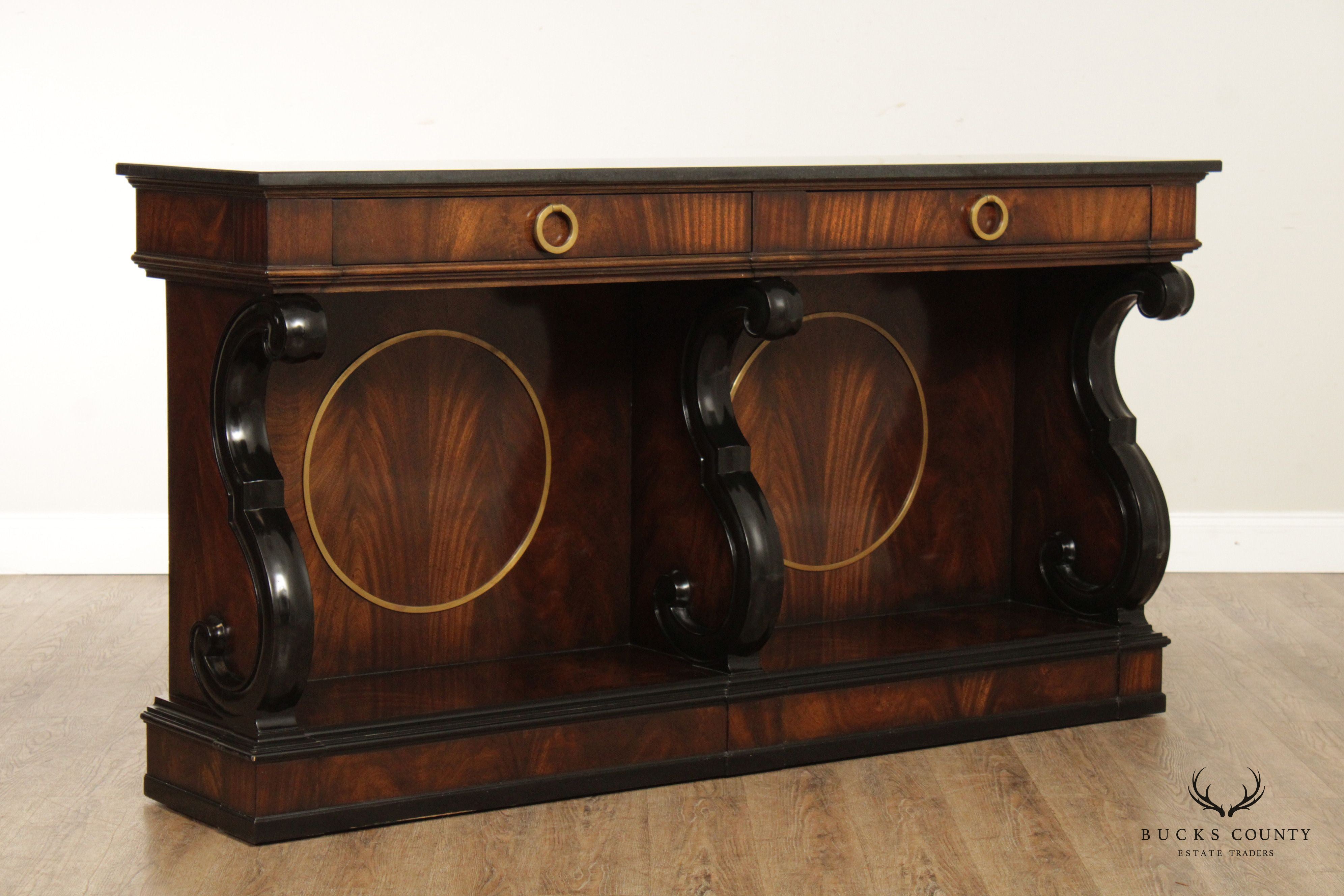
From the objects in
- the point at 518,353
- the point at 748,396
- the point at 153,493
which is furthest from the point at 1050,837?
the point at 153,493

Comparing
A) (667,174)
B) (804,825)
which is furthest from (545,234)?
(804,825)

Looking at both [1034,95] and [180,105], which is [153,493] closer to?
[180,105]

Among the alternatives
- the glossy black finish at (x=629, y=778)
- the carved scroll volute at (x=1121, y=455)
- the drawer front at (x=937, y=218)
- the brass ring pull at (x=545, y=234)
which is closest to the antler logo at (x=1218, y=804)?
the glossy black finish at (x=629, y=778)

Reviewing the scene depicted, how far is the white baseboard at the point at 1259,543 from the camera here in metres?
4.53

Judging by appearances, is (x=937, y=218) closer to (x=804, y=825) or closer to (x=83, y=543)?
(x=804, y=825)

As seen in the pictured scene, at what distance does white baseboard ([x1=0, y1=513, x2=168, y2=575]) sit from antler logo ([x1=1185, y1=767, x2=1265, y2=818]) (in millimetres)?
2571

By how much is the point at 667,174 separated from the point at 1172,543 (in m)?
2.48

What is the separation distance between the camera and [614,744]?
2701 millimetres

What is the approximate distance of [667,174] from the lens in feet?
8.41

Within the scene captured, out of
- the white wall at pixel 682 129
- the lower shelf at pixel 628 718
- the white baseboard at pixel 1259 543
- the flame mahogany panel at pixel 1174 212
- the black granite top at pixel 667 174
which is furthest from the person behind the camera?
the white baseboard at pixel 1259 543

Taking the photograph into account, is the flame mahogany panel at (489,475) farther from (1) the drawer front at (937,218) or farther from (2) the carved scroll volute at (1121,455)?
(2) the carved scroll volute at (1121,455)

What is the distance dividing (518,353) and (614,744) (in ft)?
2.11

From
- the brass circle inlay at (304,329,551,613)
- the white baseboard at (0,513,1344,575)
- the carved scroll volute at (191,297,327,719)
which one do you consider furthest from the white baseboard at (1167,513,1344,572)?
the carved scroll volute at (191,297,327,719)

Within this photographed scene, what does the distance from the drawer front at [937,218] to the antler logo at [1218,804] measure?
0.90 meters
